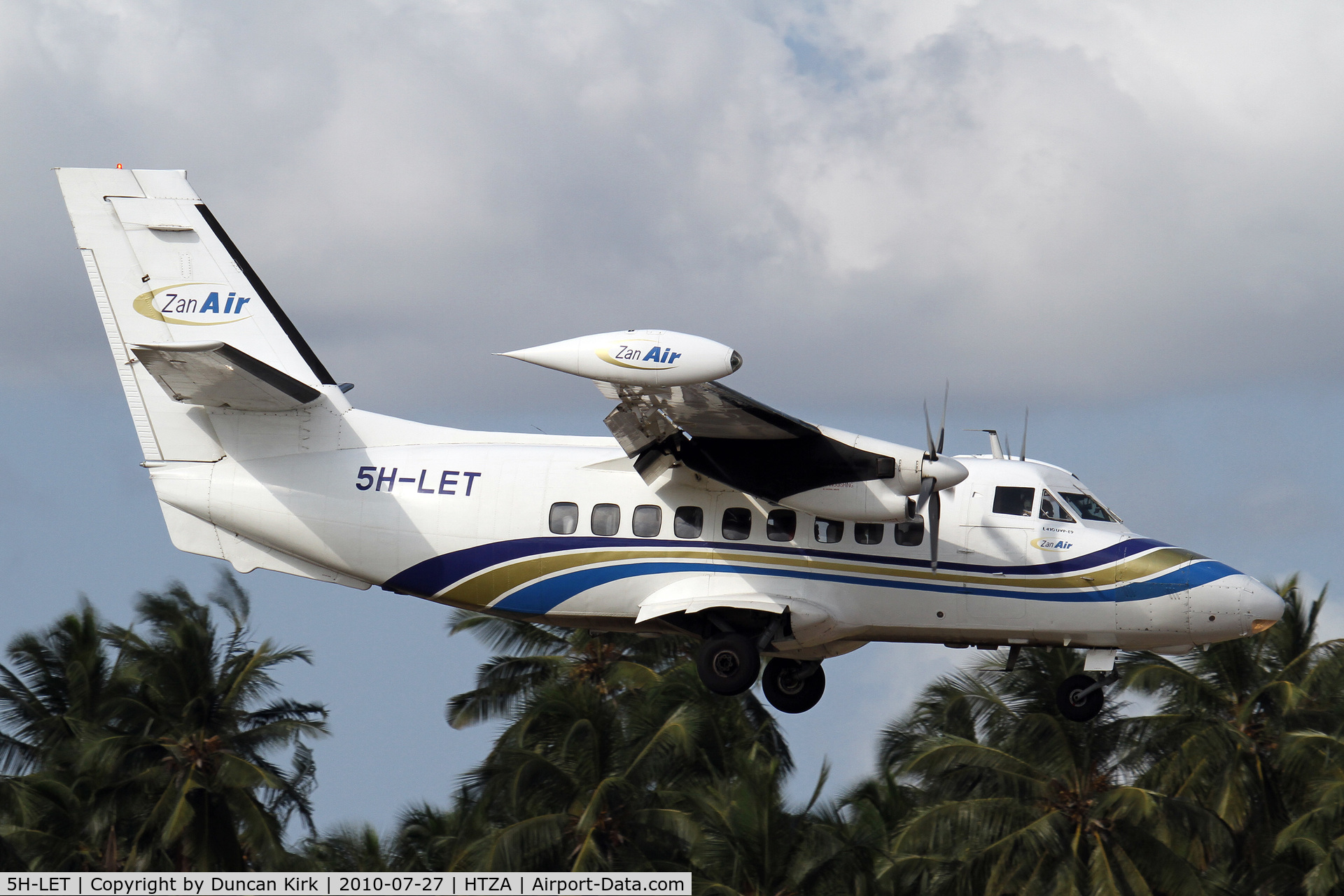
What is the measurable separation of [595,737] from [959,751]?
6.56 metres

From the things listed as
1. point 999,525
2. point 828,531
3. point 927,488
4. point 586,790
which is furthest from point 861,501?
point 586,790

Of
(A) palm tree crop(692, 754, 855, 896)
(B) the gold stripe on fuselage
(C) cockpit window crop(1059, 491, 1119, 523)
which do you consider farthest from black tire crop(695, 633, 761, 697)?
(A) palm tree crop(692, 754, 855, 896)

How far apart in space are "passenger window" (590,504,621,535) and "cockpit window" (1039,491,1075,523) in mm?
4856

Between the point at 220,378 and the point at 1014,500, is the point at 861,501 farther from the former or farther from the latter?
the point at 220,378

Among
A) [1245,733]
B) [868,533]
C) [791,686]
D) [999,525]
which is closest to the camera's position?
[868,533]

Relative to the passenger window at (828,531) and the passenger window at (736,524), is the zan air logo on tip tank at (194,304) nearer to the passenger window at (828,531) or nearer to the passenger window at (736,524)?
the passenger window at (736,524)

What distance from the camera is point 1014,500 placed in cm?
1922

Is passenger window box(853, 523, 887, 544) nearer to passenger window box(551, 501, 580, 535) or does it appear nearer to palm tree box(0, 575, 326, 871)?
passenger window box(551, 501, 580, 535)

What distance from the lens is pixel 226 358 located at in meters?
18.1

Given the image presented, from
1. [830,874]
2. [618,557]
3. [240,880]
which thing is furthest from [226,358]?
[830,874]

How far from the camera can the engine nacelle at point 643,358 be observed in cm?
1578

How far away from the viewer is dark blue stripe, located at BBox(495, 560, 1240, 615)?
1897 cm

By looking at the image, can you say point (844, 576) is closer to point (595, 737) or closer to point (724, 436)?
point (724, 436)

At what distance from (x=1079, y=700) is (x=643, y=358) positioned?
7.37m
